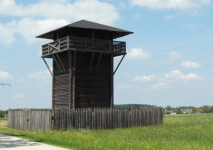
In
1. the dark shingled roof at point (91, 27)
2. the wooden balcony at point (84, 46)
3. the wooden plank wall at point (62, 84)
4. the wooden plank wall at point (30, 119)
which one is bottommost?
the wooden plank wall at point (30, 119)

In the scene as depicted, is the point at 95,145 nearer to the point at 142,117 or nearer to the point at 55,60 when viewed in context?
the point at 142,117

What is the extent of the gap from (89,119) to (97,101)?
4.83 m

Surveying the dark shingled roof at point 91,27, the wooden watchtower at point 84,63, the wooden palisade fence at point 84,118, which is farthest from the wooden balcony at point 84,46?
the wooden palisade fence at point 84,118

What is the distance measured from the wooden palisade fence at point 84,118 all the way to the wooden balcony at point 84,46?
19.2 ft

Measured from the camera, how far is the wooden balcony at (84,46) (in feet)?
78.9

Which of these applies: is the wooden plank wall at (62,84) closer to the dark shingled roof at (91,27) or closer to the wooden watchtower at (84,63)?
the wooden watchtower at (84,63)

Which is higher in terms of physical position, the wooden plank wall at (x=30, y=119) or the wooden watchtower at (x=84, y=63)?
the wooden watchtower at (x=84, y=63)

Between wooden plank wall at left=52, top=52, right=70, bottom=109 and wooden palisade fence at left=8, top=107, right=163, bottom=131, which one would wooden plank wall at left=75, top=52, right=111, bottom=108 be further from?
wooden palisade fence at left=8, top=107, right=163, bottom=131

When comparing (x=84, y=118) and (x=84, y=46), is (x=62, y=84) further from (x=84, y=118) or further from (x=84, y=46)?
(x=84, y=118)

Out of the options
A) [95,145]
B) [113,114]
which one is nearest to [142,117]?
[113,114]

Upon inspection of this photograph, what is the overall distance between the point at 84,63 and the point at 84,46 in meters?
2.04

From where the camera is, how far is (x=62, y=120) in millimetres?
20359

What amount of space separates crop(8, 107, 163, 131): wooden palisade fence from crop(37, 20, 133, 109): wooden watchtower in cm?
301

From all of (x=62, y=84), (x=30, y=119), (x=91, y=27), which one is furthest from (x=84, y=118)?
(x=91, y=27)
